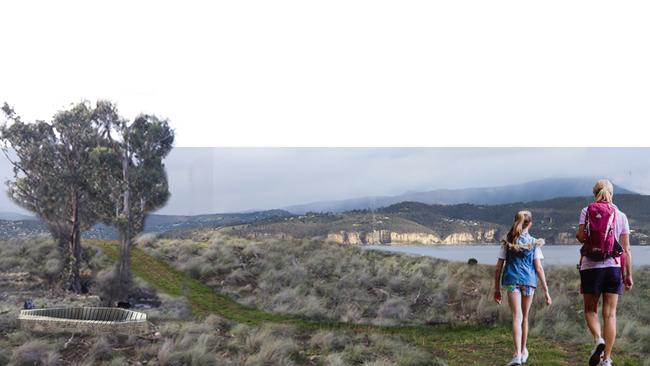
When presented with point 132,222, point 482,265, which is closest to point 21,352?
point 132,222

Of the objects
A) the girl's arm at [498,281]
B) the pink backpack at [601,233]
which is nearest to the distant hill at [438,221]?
the girl's arm at [498,281]

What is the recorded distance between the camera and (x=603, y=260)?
6.41m

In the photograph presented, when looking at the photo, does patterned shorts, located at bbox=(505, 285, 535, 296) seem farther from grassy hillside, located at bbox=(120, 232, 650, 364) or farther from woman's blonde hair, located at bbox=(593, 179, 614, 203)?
grassy hillside, located at bbox=(120, 232, 650, 364)

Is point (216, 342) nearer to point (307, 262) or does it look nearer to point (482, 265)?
point (307, 262)

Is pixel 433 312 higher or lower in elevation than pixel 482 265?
lower

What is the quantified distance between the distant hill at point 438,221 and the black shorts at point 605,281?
8.47 metres

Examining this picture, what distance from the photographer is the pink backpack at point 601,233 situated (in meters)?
6.36

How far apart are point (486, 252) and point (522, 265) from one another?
312 inches

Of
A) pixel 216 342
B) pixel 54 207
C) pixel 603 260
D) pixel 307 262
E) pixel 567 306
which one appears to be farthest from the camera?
pixel 307 262

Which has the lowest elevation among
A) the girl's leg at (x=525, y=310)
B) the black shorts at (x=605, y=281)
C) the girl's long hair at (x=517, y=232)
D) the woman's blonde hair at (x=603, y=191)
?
the girl's leg at (x=525, y=310)

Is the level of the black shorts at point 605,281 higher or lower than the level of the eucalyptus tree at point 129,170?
lower

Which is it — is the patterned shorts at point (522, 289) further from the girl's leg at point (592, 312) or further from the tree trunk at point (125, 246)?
the tree trunk at point (125, 246)

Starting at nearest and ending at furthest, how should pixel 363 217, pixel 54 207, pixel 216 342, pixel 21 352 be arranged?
pixel 21 352 → pixel 216 342 → pixel 54 207 → pixel 363 217

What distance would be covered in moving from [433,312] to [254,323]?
425 cm
